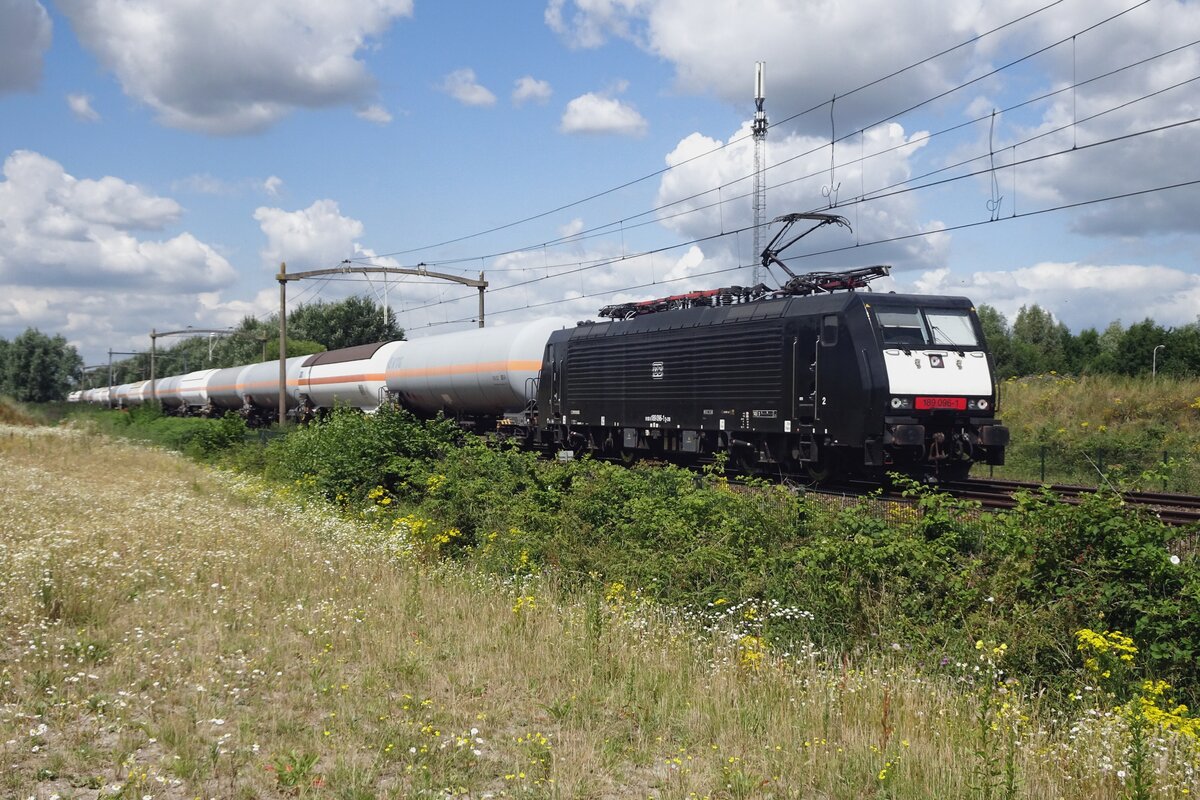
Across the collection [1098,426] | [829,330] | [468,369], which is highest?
[829,330]

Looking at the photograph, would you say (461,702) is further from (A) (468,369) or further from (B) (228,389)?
(B) (228,389)

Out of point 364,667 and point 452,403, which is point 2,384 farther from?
point 364,667

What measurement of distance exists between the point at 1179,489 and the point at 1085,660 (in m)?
16.2

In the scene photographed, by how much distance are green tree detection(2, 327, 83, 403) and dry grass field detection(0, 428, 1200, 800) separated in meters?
101

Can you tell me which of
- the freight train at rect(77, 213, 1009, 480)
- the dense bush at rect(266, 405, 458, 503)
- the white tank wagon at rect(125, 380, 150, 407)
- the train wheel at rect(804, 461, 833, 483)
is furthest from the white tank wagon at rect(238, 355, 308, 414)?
the train wheel at rect(804, 461, 833, 483)

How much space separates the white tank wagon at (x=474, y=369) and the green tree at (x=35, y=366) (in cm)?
7838

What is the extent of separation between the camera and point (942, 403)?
1686 cm

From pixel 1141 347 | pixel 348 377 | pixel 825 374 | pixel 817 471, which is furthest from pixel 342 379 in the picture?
pixel 1141 347

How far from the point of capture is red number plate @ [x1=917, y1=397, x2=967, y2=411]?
16719 mm

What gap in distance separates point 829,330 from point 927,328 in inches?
67.7

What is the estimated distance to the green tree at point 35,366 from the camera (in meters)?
99.4

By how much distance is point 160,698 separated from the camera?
23.4 ft

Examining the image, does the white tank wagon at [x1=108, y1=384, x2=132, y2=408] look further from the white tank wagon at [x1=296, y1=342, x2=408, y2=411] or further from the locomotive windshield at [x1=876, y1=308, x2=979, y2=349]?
the locomotive windshield at [x1=876, y1=308, x2=979, y2=349]

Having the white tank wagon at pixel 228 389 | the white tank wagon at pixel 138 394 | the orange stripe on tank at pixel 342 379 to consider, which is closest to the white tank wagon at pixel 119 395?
the white tank wagon at pixel 138 394
